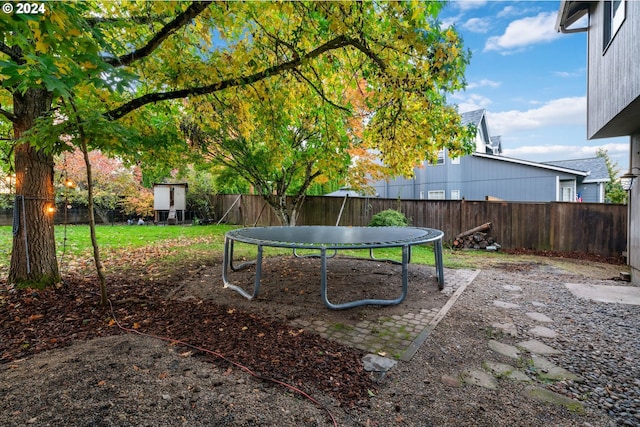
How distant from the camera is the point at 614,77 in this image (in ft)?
14.4

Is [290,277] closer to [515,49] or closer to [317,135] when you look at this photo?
[317,135]

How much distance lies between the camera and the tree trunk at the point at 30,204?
3.34 metres

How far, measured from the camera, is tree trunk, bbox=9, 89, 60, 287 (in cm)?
334

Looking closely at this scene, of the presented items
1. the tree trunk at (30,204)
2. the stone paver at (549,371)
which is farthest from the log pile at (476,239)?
the tree trunk at (30,204)

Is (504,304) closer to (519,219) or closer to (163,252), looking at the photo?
(519,219)

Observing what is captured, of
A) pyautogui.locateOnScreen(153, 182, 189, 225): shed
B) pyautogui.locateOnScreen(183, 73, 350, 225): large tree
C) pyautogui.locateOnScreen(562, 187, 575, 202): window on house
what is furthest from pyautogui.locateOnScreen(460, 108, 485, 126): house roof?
pyautogui.locateOnScreen(153, 182, 189, 225): shed

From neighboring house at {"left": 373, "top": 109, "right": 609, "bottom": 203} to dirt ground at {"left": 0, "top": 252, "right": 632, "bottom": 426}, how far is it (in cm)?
910

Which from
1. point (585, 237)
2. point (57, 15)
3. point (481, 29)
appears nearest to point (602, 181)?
point (585, 237)

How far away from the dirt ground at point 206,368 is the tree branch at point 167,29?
256 centimetres

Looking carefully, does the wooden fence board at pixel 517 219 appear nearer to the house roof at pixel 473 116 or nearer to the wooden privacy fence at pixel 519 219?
the wooden privacy fence at pixel 519 219

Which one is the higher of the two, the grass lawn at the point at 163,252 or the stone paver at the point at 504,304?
the grass lawn at the point at 163,252

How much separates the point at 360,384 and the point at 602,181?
55.6ft

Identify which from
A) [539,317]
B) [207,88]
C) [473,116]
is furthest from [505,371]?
[473,116]

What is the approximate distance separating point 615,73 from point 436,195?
1093 centimetres
